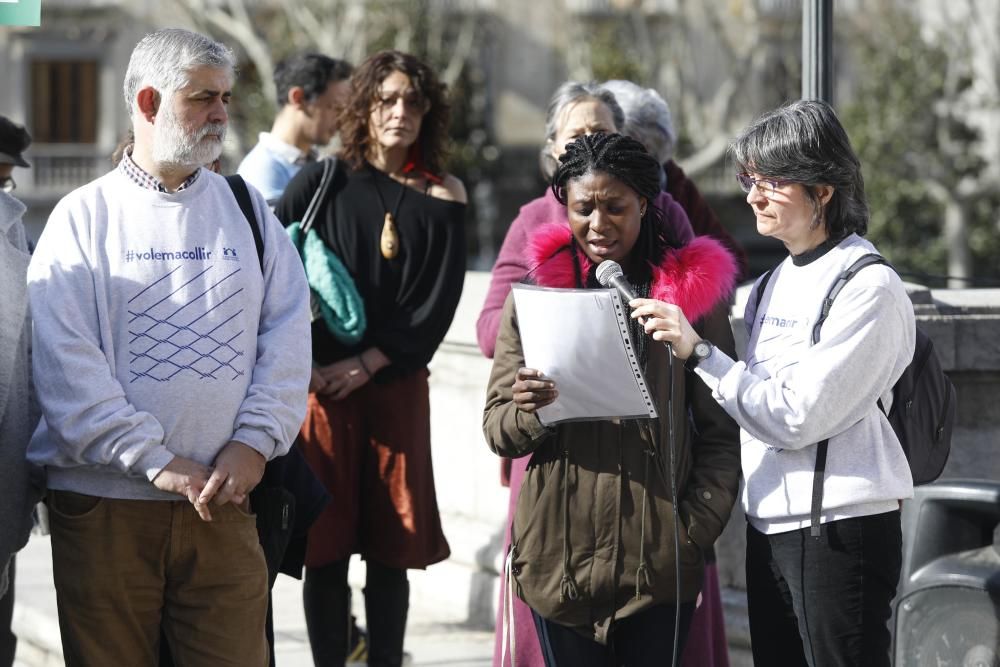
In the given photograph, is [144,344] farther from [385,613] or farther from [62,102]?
[62,102]

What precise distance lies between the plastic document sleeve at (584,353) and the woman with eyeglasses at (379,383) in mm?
1423

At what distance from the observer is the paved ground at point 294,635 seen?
5.73 metres

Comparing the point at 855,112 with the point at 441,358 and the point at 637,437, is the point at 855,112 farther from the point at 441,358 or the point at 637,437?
the point at 637,437

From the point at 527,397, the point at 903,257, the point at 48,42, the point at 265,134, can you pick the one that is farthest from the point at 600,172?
the point at 48,42

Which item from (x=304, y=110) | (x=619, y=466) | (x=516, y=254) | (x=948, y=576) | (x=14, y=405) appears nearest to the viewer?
(x=619, y=466)

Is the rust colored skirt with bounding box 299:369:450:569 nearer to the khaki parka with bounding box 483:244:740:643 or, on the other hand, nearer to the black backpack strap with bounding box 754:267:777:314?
the khaki parka with bounding box 483:244:740:643

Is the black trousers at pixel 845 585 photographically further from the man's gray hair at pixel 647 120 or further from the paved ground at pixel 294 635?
the paved ground at pixel 294 635

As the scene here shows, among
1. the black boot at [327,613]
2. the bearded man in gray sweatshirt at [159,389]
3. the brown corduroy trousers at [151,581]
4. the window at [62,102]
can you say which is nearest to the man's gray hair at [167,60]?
the bearded man in gray sweatshirt at [159,389]

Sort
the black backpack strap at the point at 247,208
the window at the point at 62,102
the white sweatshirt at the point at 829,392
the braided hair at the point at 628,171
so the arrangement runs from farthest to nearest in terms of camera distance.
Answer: the window at the point at 62,102 → the black backpack strap at the point at 247,208 → the braided hair at the point at 628,171 → the white sweatshirt at the point at 829,392

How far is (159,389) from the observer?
3.37 meters

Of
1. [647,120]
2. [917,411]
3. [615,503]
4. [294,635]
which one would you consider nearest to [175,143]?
[615,503]

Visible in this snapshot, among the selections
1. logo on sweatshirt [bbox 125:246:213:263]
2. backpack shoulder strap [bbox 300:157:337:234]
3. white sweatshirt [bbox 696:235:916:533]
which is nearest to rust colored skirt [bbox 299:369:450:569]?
backpack shoulder strap [bbox 300:157:337:234]

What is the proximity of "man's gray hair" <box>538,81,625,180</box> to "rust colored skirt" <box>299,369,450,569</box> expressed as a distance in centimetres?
82

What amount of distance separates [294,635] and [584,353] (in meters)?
3.14
